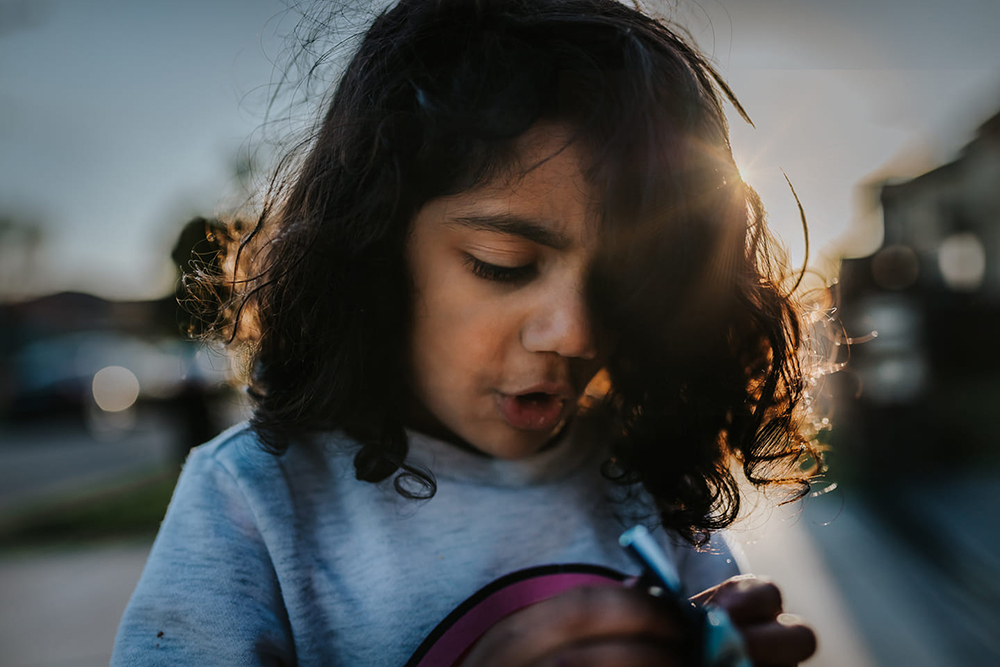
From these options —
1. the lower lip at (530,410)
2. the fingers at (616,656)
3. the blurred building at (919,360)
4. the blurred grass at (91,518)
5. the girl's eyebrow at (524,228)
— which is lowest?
the blurred building at (919,360)

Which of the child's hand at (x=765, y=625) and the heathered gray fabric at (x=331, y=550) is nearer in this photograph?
the child's hand at (x=765, y=625)

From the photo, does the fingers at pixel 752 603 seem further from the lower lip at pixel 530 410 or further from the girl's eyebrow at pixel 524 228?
the girl's eyebrow at pixel 524 228

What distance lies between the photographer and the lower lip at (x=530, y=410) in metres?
1.21

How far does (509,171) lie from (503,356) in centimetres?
32

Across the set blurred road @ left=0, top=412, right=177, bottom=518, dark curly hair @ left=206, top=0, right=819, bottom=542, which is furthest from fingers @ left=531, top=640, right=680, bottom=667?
blurred road @ left=0, top=412, right=177, bottom=518

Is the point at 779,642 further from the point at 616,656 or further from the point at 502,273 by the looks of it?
the point at 502,273

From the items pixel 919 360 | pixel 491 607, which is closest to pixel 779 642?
pixel 491 607

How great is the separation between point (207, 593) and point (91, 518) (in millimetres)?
5829

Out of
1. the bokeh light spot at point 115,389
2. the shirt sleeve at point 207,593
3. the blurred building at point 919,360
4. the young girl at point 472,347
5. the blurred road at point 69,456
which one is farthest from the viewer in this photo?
the bokeh light spot at point 115,389

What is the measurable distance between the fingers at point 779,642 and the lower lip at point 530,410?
53 centimetres

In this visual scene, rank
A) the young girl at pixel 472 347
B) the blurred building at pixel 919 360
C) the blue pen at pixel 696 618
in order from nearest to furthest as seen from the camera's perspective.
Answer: the blue pen at pixel 696 618
the young girl at pixel 472 347
the blurred building at pixel 919 360

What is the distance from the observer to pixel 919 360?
8.05 m

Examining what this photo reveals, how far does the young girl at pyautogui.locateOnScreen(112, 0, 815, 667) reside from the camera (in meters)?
1.10

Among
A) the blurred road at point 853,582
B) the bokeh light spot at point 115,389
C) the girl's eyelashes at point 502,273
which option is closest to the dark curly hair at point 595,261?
the girl's eyelashes at point 502,273
